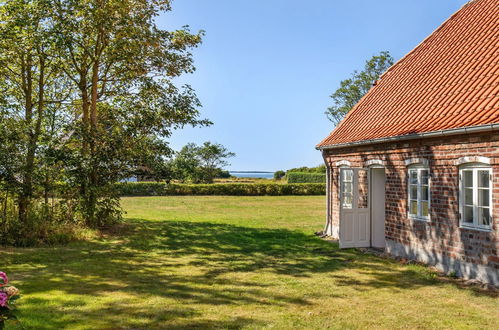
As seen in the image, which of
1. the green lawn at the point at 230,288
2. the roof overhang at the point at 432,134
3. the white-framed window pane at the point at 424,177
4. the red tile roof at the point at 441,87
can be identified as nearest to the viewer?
the green lawn at the point at 230,288

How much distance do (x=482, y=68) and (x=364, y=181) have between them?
449 cm

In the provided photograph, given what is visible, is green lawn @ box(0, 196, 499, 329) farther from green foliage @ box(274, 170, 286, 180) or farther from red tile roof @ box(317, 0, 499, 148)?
green foliage @ box(274, 170, 286, 180)

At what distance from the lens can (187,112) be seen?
17625 millimetres

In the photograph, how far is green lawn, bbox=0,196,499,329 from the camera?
6.33m

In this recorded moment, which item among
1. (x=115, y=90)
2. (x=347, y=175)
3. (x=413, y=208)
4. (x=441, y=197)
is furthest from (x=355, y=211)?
(x=115, y=90)

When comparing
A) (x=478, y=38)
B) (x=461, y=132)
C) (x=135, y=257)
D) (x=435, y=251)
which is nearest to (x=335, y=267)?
(x=435, y=251)

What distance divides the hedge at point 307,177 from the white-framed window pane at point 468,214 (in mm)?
35126

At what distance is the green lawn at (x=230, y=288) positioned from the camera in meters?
6.33

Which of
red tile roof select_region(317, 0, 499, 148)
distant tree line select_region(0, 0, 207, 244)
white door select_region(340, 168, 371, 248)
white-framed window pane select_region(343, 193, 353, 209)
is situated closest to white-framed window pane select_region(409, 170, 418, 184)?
red tile roof select_region(317, 0, 499, 148)

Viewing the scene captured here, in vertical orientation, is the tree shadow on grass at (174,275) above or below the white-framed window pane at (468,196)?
below

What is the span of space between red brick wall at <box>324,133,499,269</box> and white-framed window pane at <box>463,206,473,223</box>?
0.52 ft

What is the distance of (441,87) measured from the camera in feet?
36.6

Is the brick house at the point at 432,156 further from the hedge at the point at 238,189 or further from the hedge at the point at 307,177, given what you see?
the hedge at the point at 307,177

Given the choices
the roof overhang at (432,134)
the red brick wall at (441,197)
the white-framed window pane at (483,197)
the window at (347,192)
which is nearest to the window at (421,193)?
the red brick wall at (441,197)
